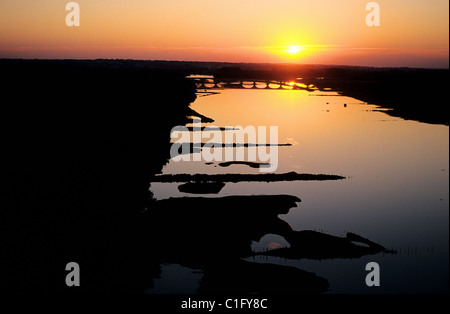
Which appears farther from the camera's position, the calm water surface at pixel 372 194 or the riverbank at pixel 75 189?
the calm water surface at pixel 372 194

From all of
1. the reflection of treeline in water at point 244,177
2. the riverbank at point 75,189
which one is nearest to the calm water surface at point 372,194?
the reflection of treeline in water at point 244,177

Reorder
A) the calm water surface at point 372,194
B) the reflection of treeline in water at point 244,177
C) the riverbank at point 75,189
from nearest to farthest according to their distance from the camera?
the riverbank at point 75,189 → the calm water surface at point 372,194 → the reflection of treeline in water at point 244,177

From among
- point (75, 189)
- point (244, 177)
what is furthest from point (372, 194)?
point (75, 189)

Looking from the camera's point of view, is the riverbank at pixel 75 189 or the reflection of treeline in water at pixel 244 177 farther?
the reflection of treeline in water at pixel 244 177

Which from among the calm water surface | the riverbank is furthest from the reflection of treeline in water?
the riverbank

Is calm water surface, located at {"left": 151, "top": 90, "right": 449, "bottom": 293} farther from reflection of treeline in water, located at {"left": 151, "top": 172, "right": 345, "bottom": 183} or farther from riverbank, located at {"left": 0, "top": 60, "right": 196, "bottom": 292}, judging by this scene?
riverbank, located at {"left": 0, "top": 60, "right": 196, "bottom": 292}

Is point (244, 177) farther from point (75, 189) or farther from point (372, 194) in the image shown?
point (75, 189)

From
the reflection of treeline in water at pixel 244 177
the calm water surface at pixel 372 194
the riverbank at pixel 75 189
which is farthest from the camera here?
A: the reflection of treeline in water at pixel 244 177

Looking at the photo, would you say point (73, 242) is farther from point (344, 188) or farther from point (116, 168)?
point (344, 188)

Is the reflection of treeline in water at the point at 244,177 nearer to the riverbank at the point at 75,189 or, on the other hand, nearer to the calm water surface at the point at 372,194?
the calm water surface at the point at 372,194
